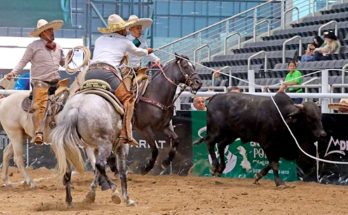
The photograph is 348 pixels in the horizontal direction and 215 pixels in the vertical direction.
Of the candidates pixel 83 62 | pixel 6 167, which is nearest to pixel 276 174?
pixel 83 62

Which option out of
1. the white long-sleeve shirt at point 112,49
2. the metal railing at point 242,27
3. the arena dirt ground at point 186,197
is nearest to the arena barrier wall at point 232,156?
the arena dirt ground at point 186,197

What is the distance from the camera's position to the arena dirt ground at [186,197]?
11.4 m

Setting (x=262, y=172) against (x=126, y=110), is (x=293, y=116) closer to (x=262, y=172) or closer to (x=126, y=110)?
(x=262, y=172)

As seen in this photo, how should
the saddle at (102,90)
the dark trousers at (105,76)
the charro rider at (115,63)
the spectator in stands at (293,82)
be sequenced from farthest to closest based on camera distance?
the spectator in stands at (293,82)
the dark trousers at (105,76)
the charro rider at (115,63)
the saddle at (102,90)

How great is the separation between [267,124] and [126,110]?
367 cm

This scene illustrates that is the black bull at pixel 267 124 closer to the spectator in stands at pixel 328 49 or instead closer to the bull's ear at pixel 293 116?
the bull's ear at pixel 293 116

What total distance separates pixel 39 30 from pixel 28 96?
104cm

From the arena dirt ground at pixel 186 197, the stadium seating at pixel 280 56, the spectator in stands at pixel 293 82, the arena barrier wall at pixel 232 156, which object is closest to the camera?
the arena dirt ground at pixel 186 197

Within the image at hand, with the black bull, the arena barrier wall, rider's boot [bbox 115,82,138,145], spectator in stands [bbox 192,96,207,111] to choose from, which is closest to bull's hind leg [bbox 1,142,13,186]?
the arena barrier wall

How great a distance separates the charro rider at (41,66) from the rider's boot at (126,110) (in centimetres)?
217

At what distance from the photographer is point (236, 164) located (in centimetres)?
1642

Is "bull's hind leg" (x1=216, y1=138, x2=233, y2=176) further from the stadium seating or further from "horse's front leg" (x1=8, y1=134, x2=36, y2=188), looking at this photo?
the stadium seating

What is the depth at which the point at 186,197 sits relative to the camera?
12.9 meters

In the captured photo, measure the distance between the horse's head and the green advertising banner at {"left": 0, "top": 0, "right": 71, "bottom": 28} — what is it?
984 centimetres
